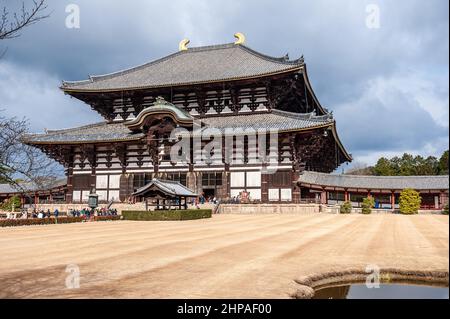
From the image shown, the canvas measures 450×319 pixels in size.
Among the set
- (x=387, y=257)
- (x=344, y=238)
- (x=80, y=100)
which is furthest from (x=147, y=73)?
(x=387, y=257)

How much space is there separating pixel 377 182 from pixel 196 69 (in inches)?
969

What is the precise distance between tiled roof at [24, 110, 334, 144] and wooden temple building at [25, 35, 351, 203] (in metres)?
0.11

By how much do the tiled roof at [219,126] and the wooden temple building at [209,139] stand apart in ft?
0.38

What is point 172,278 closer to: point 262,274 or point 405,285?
point 262,274

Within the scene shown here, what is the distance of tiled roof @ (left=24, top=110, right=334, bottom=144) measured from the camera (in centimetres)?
3672

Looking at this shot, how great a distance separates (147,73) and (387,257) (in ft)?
148

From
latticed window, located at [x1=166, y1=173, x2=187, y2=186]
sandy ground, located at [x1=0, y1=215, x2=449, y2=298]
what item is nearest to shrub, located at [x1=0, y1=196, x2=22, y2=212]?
latticed window, located at [x1=166, y1=173, x2=187, y2=186]

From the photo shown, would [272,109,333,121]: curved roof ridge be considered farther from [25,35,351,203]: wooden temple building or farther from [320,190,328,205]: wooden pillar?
[320,190,328,205]: wooden pillar

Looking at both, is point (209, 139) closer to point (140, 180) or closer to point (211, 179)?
point (211, 179)

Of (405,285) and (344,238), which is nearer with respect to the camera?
(405,285)

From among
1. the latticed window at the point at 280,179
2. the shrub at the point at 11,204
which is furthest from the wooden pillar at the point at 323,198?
the shrub at the point at 11,204

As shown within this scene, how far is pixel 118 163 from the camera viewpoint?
4294 centimetres

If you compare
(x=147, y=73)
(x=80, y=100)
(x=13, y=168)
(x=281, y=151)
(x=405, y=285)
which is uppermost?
(x=147, y=73)

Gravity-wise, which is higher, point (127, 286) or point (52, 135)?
point (52, 135)
